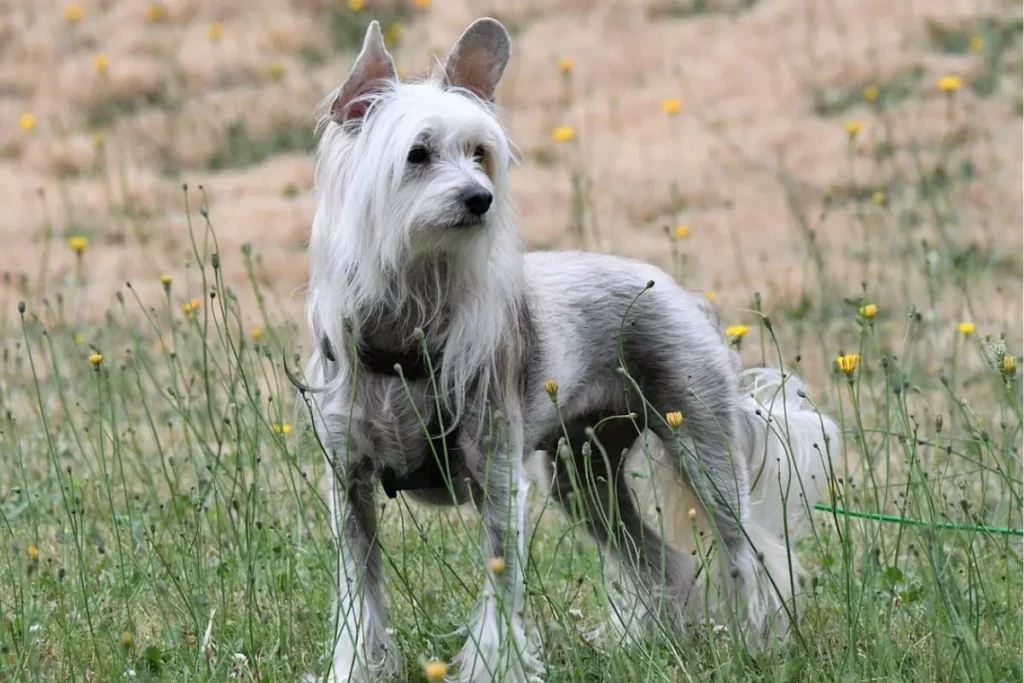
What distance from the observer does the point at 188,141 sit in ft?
41.0

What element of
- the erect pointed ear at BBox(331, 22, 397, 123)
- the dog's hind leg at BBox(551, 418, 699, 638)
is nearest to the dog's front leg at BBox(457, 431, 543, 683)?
the dog's hind leg at BBox(551, 418, 699, 638)

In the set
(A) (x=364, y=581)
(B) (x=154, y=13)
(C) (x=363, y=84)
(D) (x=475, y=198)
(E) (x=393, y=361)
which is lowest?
(A) (x=364, y=581)

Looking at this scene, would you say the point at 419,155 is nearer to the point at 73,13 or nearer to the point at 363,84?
the point at 363,84

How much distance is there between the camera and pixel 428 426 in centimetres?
414

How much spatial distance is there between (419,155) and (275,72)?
29.1 feet

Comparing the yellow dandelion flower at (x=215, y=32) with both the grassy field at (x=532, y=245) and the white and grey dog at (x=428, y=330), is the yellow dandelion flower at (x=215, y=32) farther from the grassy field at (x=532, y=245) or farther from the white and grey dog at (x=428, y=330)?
the white and grey dog at (x=428, y=330)

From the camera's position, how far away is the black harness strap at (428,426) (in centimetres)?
414

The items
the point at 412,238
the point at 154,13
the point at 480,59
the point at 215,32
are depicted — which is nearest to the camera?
the point at 412,238

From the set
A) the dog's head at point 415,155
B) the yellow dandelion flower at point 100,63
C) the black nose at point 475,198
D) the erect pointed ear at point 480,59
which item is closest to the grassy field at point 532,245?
the yellow dandelion flower at point 100,63

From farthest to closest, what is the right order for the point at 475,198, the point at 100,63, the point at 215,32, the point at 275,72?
the point at 215,32 < the point at 275,72 < the point at 100,63 < the point at 475,198

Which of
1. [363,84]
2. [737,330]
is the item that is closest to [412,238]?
[363,84]

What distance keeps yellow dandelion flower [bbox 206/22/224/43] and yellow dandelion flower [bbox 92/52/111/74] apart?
0.92 metres

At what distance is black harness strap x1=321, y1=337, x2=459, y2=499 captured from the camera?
163 inches

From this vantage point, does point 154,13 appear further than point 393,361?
Yes
